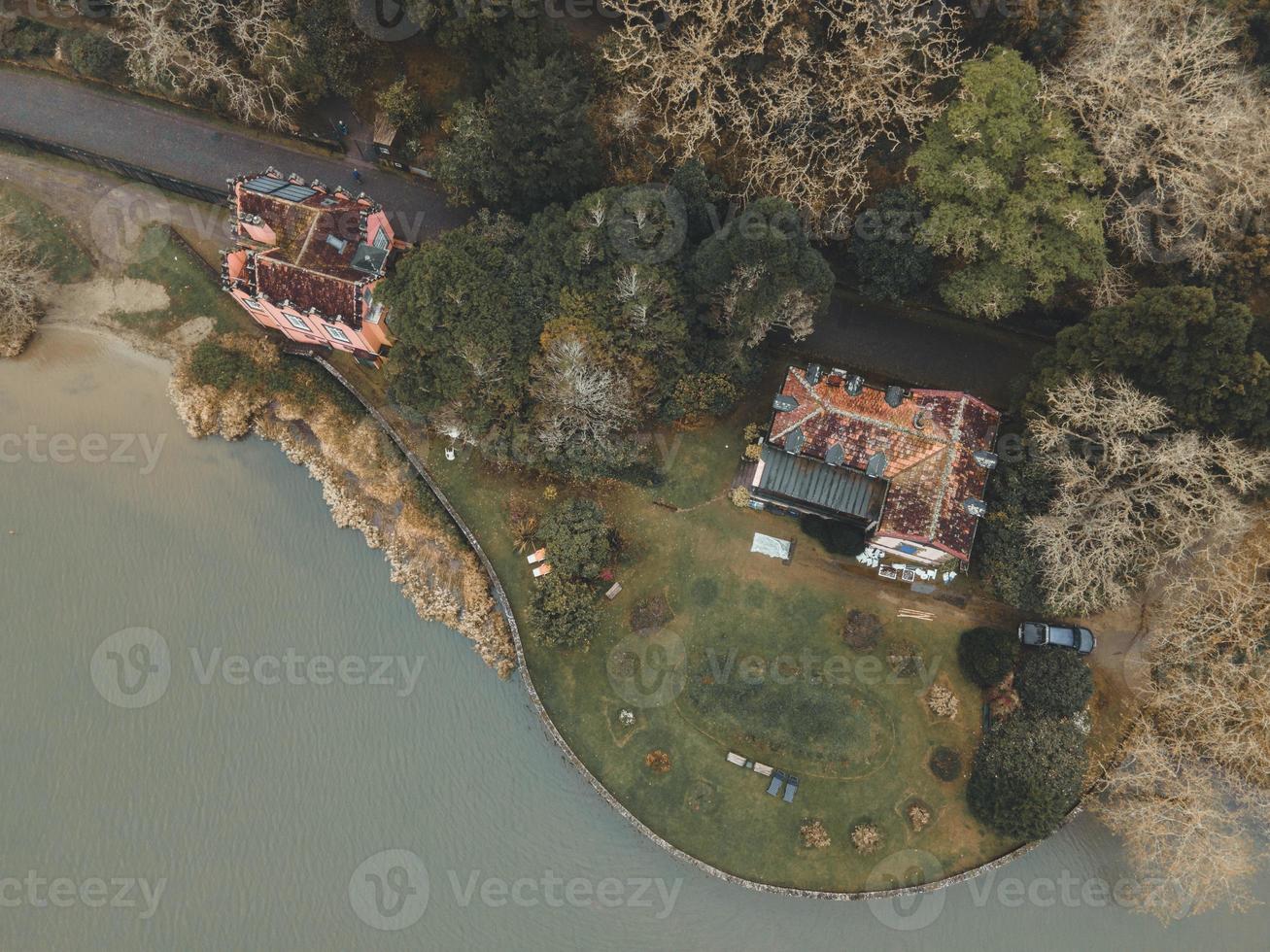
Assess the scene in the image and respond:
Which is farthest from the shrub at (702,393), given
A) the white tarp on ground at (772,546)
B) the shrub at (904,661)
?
the shrub at (904,661)

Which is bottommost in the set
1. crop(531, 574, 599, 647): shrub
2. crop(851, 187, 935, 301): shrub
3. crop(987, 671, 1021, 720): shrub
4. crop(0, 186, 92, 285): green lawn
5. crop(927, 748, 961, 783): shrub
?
crop(927, 748, 961, 783): shrub

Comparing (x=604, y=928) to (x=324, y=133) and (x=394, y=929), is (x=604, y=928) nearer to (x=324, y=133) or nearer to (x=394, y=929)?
(x=394, y=929)

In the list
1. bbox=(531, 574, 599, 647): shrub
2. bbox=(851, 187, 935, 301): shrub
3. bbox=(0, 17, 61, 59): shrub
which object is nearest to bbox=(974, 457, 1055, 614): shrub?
bbox=(851, 187, 935, 301): shrub

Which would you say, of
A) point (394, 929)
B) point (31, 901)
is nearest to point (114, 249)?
point (31, 901)

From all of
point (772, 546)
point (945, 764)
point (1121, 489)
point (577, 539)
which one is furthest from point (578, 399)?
point (945, 764)

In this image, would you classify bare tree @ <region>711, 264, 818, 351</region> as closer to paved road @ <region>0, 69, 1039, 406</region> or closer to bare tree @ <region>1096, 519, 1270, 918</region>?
paved road @ <region>0, 69, 1039, 406</region>
